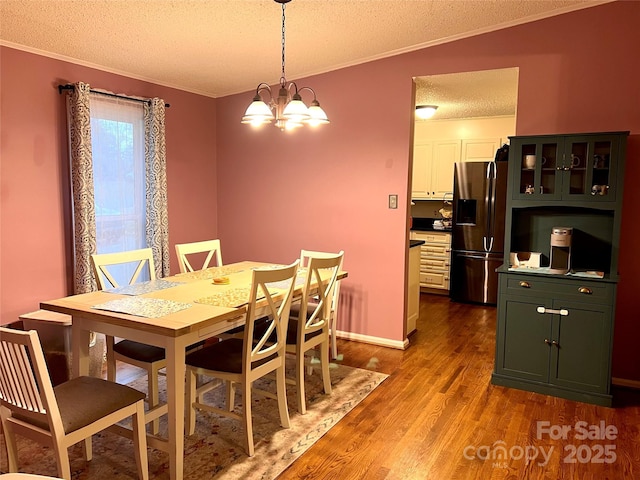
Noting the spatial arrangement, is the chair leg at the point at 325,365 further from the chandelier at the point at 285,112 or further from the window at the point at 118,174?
the window at the point at 118,174

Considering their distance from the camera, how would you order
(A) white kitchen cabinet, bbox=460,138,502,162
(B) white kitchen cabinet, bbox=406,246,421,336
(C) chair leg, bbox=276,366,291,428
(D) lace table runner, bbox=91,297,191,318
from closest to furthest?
(D) lace table runner, bbox=91,297,191,318 → (C) chair leg, bbox=276,366,291,428 → (B) white kitchen cabinet, bbox=406,246,421,336 → (A) white kitchen cabinet, bbox=460,138,502,162

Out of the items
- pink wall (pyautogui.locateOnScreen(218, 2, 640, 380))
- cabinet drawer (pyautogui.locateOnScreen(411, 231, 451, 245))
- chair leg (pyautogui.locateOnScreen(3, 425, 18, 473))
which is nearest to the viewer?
chair leg (pyautogui.locateOnScreen(3, 425, 18, 473))

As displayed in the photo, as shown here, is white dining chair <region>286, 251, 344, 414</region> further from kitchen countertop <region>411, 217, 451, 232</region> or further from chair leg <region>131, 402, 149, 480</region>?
kitchen countertop <region>411, 217, 451, 232</region>

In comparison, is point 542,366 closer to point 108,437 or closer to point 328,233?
point 328,233

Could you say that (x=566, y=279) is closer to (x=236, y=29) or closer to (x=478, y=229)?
(x=478, y=229)

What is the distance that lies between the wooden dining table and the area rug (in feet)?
0.62

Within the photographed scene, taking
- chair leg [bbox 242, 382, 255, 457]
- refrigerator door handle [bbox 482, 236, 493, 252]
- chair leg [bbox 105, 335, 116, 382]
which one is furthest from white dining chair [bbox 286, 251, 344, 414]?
refrigerator door handle [bbox 482, 236, 493, 252]

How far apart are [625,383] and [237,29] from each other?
12.3 feet

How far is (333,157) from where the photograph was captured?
4.48m

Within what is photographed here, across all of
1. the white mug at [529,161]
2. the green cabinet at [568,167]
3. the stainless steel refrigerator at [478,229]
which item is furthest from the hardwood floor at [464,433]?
the stainless steel refrigerator at [478,229]

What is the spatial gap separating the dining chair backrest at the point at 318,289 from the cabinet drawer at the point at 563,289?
1.26m

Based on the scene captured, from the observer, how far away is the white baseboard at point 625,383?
11.1 ft

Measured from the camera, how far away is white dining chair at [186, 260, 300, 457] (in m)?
2.40

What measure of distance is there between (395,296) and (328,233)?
0.88 metres
